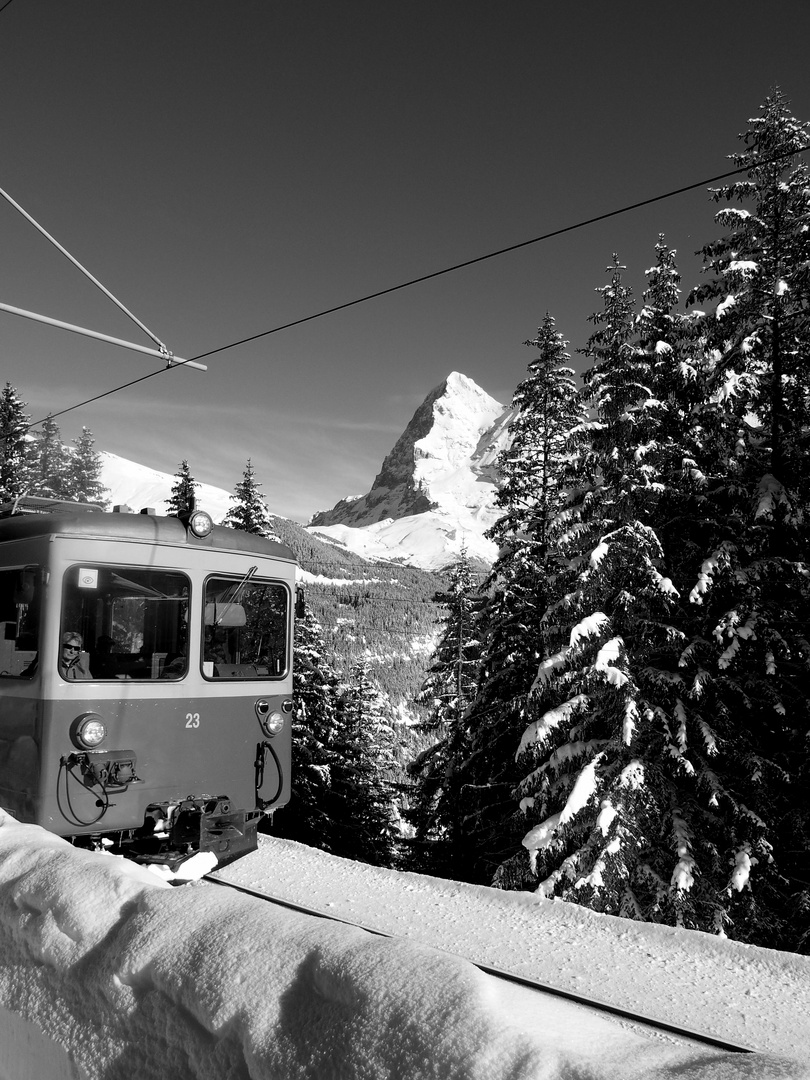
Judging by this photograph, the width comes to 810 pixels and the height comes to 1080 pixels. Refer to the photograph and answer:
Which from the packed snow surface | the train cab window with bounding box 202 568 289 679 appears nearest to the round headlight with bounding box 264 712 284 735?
the train cab window with bounding box 202 568 289 679

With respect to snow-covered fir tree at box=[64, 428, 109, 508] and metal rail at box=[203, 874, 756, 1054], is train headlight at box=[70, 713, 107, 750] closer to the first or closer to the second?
metal rail at box=[203, 874, 756, 1054]

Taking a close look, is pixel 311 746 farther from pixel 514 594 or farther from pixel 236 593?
pixel 236 593

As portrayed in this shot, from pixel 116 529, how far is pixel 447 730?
15.5m

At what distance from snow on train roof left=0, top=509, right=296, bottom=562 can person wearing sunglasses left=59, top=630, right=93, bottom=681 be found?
34.3 inches

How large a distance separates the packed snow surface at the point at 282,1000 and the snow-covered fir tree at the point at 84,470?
36.9 m

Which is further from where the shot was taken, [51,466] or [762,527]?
[51,466]

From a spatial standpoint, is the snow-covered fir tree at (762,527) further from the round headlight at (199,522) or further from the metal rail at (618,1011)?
the round headlight at (199,522)

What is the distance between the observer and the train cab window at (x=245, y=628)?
7570 millimetres


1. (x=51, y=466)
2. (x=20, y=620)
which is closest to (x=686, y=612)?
(x=20, y=620)

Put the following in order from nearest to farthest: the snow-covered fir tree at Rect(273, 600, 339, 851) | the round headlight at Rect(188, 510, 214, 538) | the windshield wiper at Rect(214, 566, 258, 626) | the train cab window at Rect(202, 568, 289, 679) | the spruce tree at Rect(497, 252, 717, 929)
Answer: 1. the round headlight at Rect(188, 510, 214, 538)
2. the train cab window at Rect(202, 568, 289, 679)
3. the windshield wiper at Rect(214, 566, 258, 626)
4. the spruce tree at Rect(497, 252, 717, 929)
5. the snow-covered fir tree at Rect(273, 600, 339, 851)

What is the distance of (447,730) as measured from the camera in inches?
832

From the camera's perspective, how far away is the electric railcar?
21.7 ft

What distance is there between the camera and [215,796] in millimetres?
7484

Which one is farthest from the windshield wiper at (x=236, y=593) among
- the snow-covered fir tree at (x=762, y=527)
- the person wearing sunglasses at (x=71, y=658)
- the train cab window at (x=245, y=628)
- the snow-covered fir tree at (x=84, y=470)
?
the snow-covered fir tree at (x=84, y=470)
